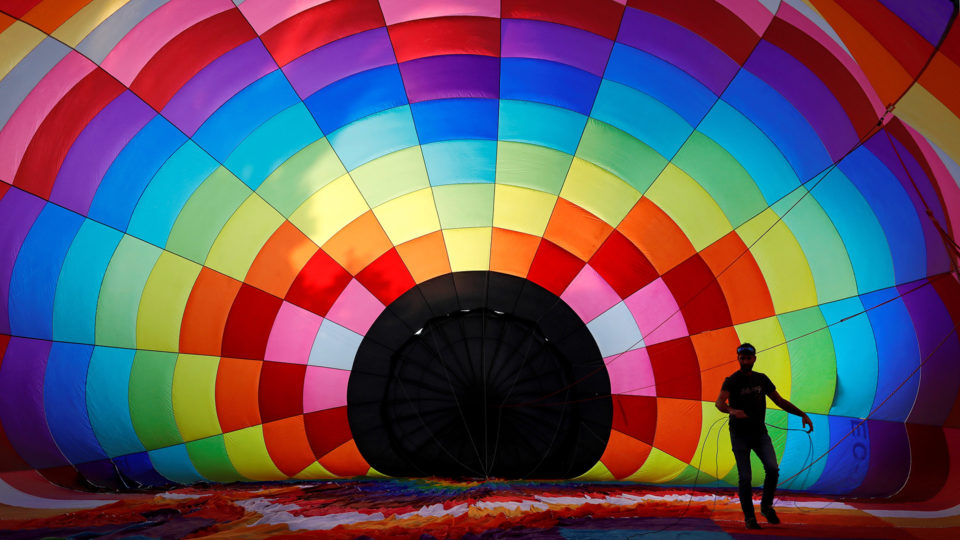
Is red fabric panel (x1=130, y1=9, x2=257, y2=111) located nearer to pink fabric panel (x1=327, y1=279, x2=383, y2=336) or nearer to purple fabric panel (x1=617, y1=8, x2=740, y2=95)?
pink fabric panel (x1=327, y1=279, x2=383, y2=336)

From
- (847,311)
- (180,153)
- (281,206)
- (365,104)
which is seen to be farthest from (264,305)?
(847,311)

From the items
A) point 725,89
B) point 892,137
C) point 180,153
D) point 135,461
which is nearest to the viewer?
point 892,137

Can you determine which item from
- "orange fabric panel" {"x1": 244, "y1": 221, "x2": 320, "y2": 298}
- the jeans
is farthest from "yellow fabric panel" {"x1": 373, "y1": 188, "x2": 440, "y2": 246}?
the jeans

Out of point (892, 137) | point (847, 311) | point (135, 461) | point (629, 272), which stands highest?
point (892, 137)

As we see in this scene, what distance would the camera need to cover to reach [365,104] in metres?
5.24

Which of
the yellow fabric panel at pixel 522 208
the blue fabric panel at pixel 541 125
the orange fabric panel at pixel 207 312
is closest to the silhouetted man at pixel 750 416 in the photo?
the blue fabric panel at pixel 541 125

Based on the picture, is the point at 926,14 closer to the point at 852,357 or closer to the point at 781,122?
the point at 781,122

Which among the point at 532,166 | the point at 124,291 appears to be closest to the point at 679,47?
the point at 532,166

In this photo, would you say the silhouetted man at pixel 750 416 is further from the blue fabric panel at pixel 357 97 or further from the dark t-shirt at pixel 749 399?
the blue fabric panel at pixel 357 97

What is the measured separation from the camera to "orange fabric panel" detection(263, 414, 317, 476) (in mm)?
5941

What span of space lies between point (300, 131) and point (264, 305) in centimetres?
156

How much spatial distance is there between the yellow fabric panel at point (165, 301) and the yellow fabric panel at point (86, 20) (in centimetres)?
177

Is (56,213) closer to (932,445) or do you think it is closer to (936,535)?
(936,535)

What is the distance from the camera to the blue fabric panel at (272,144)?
5.23 m
